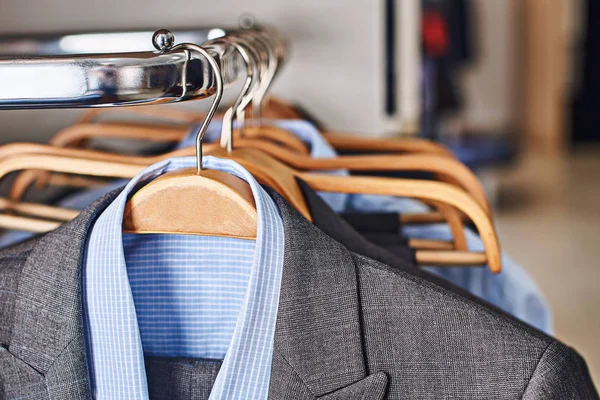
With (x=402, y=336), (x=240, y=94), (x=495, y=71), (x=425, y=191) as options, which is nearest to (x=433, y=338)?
(x=402, y=336)

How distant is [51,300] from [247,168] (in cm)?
21

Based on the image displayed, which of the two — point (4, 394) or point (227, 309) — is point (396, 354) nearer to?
point (227, 309)

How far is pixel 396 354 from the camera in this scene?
587mm

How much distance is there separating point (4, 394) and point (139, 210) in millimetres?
199

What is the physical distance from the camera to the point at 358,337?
1.91ft

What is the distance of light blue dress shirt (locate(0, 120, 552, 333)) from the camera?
91 cm

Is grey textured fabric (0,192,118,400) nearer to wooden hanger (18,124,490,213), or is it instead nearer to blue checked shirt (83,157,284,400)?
blue checked shirt (83,157,284,400)

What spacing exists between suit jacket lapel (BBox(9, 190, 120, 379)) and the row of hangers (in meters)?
0.05

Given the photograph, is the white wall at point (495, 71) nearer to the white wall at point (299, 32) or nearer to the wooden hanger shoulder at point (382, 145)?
the white wall at point (299, 32)

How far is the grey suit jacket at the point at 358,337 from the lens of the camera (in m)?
0.57

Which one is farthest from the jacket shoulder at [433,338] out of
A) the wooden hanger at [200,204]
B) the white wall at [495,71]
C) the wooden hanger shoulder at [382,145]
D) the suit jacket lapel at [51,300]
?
the white wall at [495,71]

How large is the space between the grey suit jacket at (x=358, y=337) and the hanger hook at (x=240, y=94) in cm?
15

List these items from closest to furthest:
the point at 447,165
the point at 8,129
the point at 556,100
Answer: the point at 447,165
the point at 8,129
the point at 556,100

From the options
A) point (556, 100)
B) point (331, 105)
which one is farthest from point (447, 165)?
point (556, 100)
